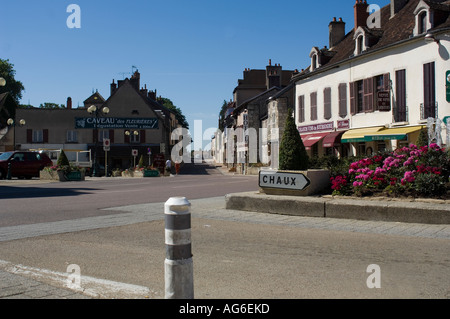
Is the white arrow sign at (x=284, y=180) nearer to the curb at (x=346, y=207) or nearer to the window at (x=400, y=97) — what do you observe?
the curb at (x=346, y=207)

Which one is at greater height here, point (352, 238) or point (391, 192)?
point (391, 192)

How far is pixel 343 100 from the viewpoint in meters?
29.2

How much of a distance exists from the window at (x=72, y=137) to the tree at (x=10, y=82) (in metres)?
33.0

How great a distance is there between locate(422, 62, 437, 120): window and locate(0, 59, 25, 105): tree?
2921 inches

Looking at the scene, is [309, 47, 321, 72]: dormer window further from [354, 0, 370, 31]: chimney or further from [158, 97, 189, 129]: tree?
[158, 97, 189, 129]: tree

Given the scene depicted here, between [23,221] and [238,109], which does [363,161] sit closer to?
[23,221]

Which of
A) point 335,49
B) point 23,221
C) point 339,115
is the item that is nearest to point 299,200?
point 23,221

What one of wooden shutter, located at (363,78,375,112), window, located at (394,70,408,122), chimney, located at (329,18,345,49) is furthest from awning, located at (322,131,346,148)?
chimney, located at (329,18,345,49)

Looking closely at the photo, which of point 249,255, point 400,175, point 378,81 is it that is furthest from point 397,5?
point 249,255

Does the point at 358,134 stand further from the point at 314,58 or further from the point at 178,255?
the point at 178,255

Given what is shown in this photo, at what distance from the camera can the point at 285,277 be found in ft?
15.6

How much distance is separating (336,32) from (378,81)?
1047 centimetres

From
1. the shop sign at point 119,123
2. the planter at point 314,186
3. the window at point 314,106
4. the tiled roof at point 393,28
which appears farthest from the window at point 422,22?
the shop sign at point 119,123
